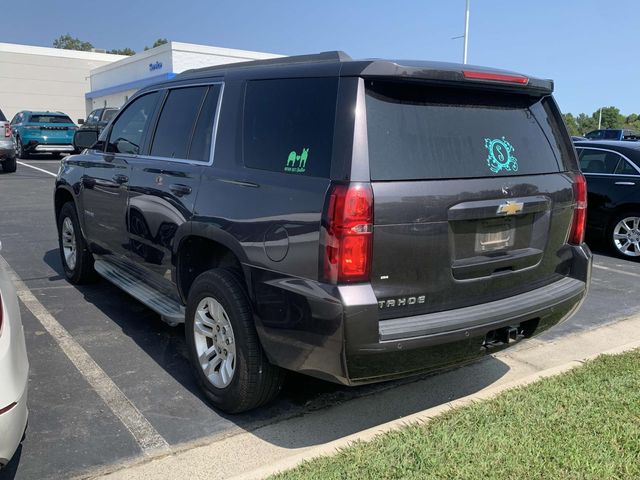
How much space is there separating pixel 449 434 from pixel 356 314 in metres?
1.03

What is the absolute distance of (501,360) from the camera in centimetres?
443

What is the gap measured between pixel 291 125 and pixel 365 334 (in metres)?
1.19

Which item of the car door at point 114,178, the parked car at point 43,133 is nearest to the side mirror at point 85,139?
the car door at point 114,178

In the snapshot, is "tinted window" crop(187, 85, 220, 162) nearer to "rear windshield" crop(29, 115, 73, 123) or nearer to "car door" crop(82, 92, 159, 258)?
"car door" crop(82, 92, 159, 258)

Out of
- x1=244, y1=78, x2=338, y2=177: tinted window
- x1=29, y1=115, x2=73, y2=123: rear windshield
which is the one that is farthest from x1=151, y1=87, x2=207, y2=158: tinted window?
x1=29, y1=115, x2=73, y2=123: rear windshield

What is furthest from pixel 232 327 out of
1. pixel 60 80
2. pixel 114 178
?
pixel 60 80

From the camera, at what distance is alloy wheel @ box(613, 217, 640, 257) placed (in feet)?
26.7

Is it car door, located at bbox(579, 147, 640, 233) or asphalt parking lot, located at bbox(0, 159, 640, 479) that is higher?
car door, located at bbox(579, 147, 640, 233)

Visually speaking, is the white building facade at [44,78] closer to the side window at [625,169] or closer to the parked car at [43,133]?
the parked car at [43,133]

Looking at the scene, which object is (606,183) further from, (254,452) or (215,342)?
(254,452)

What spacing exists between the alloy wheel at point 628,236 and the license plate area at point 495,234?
19.4ft

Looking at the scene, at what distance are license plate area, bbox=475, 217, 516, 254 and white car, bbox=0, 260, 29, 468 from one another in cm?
224

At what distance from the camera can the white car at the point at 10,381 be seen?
234 cm

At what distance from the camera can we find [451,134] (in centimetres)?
306
